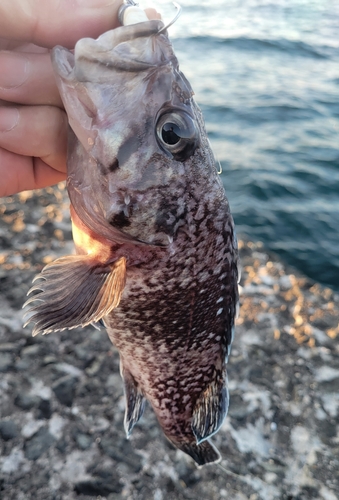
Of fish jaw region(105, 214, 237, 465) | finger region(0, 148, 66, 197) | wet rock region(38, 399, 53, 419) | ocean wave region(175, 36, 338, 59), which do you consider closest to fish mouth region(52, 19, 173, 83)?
fish jaw region(105, 214, 237, 465)

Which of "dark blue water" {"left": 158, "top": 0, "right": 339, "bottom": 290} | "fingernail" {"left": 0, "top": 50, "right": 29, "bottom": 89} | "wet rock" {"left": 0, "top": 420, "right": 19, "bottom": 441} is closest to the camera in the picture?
"fingernail" {"left": 0, "top": 50, "right": 29, "bottom": 89}

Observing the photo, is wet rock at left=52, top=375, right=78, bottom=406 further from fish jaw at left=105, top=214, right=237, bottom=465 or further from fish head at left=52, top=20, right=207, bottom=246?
fish head at left=52, top=20, right=207, bottom=246

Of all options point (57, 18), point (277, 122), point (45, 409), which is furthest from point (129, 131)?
point (277, 122)

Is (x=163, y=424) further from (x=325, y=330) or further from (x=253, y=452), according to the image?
(x=325, y=330)

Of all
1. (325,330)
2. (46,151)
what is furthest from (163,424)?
(325,330)

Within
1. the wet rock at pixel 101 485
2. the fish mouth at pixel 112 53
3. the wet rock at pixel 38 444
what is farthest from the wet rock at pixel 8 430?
the fish mouth at pixel 112 53

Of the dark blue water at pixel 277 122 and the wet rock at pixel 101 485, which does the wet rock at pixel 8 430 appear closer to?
the wet rock at pixel 101 485
